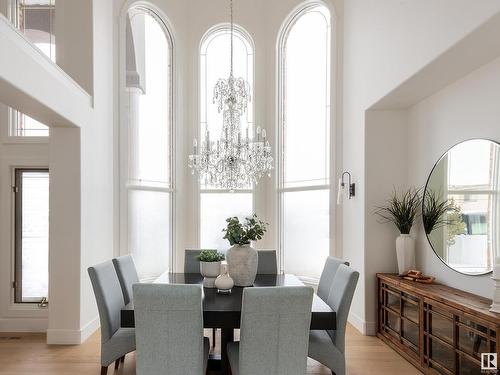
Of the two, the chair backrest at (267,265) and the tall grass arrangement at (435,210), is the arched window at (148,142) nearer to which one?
the chair backrest at (267,265)

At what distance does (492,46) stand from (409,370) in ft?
8.79

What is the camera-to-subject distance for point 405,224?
13.4 feet

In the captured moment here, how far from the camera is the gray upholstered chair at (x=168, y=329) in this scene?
7.73ft

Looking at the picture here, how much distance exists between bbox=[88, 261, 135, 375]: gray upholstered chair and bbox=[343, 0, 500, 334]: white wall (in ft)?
8.62

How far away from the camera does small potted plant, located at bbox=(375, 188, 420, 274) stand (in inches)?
159

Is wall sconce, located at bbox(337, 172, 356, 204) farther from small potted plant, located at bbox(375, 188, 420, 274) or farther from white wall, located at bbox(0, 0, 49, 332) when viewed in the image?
white wall, located at bbox(0, 0, 49, 332)

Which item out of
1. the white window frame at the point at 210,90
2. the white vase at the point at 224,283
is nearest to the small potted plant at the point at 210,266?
the white vase at the point at 224,283

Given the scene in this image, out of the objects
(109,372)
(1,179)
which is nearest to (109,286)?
(109,372)

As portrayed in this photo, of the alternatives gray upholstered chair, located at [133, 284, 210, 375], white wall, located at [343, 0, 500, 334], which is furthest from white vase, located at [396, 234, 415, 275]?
gray upholstered chair, located at [133, 284, 210, 375]

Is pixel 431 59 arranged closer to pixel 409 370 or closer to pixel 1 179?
pixel 409 370

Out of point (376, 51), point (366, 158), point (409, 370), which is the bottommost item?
point (409, 370)

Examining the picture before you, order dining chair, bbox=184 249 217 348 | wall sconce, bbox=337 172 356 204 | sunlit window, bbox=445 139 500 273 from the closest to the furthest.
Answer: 1. sunlit window, bbox=445 139 500 273
2. dining chair, bbox=184 249 217 348
3. wall sconce, bbox=337 172 356 204

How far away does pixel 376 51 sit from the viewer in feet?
13.6

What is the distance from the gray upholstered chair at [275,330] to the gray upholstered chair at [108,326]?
1.02 metres
